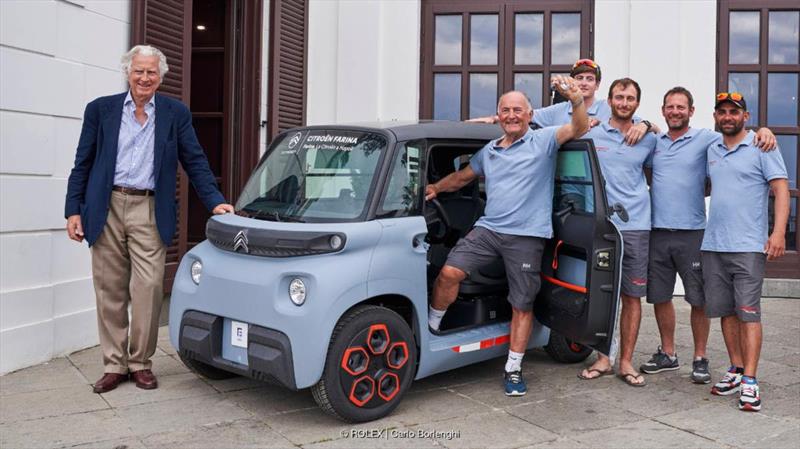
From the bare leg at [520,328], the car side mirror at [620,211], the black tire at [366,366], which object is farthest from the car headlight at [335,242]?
the car side mirror at [620,211]

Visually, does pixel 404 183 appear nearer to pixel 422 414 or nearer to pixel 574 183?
pixel 574 183

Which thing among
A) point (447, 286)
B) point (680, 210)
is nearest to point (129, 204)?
point (447, 286)

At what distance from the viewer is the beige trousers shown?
4676mm

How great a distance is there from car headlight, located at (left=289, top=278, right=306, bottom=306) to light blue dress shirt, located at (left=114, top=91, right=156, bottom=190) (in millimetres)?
1365

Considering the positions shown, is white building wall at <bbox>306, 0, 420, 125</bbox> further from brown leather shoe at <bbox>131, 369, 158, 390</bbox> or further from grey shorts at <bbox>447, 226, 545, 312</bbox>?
brown leather shoe at <bbox>131, 369, 158, 390</bbox>

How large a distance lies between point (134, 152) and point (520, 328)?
260 cm

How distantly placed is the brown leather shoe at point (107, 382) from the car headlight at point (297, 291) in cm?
157

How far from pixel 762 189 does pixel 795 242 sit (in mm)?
4696

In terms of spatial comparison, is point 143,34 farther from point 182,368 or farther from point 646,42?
point 646,42

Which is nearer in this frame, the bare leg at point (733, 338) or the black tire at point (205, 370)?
the black tire at point (205, 370)

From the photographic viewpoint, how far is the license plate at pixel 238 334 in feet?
13.4

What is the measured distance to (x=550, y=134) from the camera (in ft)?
15.1

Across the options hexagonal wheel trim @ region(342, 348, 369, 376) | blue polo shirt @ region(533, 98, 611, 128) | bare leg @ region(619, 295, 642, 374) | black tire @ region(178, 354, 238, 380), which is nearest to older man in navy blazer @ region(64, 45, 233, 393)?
black tire @ region(178, 354, 238, 380)

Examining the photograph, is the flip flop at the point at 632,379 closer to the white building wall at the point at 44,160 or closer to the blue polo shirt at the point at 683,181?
the blue polo shirt at the point at 683,181
